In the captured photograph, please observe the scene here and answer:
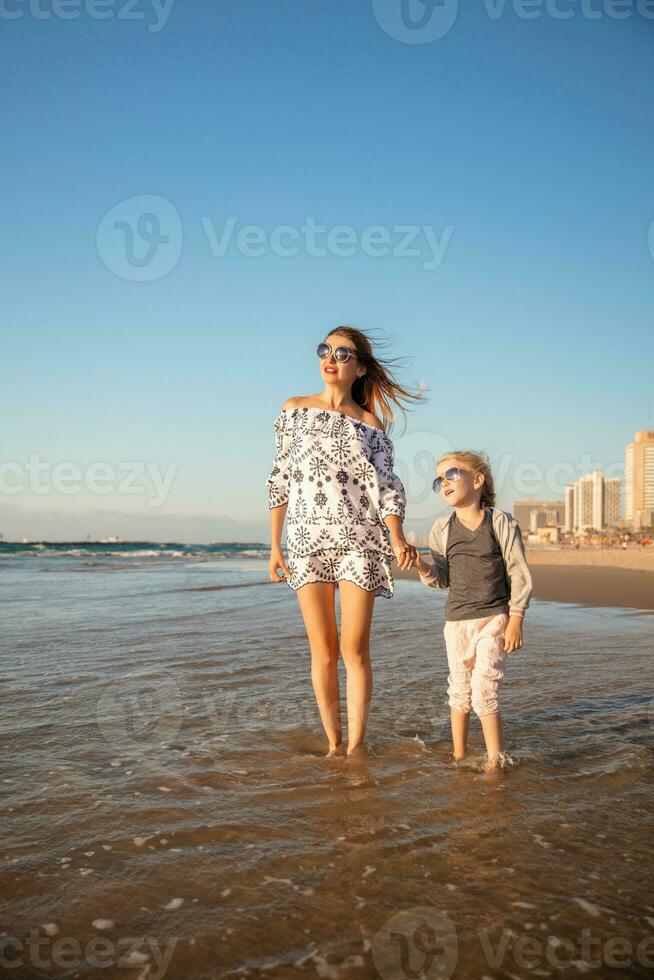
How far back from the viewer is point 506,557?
3.40 meters

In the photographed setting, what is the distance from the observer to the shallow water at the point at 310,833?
1862 millimetres

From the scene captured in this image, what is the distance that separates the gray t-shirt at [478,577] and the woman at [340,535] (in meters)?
0.28

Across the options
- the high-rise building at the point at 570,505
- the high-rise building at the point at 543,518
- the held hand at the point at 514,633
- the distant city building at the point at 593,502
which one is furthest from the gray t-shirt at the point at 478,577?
the high-rise building at the point at 543,518

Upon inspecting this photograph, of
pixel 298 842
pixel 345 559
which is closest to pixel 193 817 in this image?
pixel 298 842

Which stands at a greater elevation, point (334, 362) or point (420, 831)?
point (334, 362)

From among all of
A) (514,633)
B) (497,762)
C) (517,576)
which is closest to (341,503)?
(517,576)

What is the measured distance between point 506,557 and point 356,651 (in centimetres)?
89

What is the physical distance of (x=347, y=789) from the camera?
9.84 ft

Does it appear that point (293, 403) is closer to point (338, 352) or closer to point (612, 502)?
point (338, 352)

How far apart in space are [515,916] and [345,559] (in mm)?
1842

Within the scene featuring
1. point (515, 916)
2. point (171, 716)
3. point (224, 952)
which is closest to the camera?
point (224, 952)

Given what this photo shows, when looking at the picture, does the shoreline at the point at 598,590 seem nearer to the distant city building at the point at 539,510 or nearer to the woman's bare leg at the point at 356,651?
the woman's bare leg at the point at 356,651

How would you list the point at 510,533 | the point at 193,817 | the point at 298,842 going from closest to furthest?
the point at 298,842 < the point at 193,817 < the point at 510,533

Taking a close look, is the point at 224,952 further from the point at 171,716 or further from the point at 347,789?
the point at 171,716
